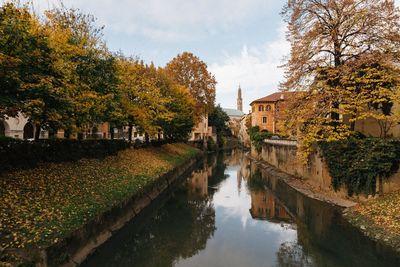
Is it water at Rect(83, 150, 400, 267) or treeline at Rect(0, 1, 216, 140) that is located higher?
treeline at Rect(0, 1, 216, 140)

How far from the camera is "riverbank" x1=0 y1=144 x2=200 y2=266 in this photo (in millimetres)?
8039

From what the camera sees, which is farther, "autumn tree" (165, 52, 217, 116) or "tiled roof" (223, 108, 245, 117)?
"tiled roof" (223, 108, 245, 117)

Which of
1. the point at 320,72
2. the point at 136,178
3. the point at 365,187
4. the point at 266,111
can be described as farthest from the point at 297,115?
the point at 266,111

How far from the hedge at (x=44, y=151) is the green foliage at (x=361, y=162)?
16.5m

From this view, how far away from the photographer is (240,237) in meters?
13.2

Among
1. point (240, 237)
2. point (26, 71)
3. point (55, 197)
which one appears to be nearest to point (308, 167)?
point (240, 237)

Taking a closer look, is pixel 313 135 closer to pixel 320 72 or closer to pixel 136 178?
pixel 320 72

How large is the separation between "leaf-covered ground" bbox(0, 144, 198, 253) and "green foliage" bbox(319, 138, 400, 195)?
12916 millimetres

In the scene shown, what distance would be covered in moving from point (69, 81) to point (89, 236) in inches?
283

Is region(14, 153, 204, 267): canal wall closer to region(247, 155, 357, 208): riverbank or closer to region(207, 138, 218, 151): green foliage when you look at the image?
region(247, 155, 357, 208): riverbank

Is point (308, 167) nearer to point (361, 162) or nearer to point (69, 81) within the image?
point (361, 162)

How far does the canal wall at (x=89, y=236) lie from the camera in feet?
24.8

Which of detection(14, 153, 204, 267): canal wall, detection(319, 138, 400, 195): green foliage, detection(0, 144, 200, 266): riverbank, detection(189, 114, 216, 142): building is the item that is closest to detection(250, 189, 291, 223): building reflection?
detection(319, 138, 400, 195): green foliage

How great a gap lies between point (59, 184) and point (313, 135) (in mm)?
15423
